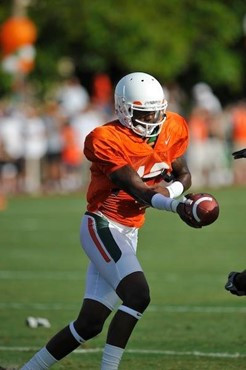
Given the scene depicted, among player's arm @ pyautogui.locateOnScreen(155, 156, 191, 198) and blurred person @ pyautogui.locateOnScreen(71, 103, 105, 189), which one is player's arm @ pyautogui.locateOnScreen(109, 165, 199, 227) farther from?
blurred person @ pyautogui.locateOnScreen(71, 103, 105, 189)

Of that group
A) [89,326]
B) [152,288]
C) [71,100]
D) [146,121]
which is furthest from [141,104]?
[71,100]

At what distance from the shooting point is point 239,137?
91.6 feet

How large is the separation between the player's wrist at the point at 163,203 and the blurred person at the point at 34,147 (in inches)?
698

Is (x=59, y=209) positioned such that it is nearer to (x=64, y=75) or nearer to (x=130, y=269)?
(x=64, y=75)

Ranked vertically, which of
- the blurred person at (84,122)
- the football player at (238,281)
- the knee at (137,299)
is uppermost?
the knee at (137,299)

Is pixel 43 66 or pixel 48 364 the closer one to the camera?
pixel 48 364

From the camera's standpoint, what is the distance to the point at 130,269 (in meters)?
7.05

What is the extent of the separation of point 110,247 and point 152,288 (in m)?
5.65

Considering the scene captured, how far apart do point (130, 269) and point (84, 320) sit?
0.42 metres

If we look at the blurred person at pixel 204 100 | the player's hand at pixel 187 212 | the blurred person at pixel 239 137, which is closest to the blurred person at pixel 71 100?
the blurred person at pixel 204 100

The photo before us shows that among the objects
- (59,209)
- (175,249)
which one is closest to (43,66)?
(59,209)

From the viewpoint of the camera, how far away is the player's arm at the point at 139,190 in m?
6.92

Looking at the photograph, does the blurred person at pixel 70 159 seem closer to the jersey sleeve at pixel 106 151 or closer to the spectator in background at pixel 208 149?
the spectator in background at pixel 208 149

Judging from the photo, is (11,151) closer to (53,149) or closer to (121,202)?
(53,149)
